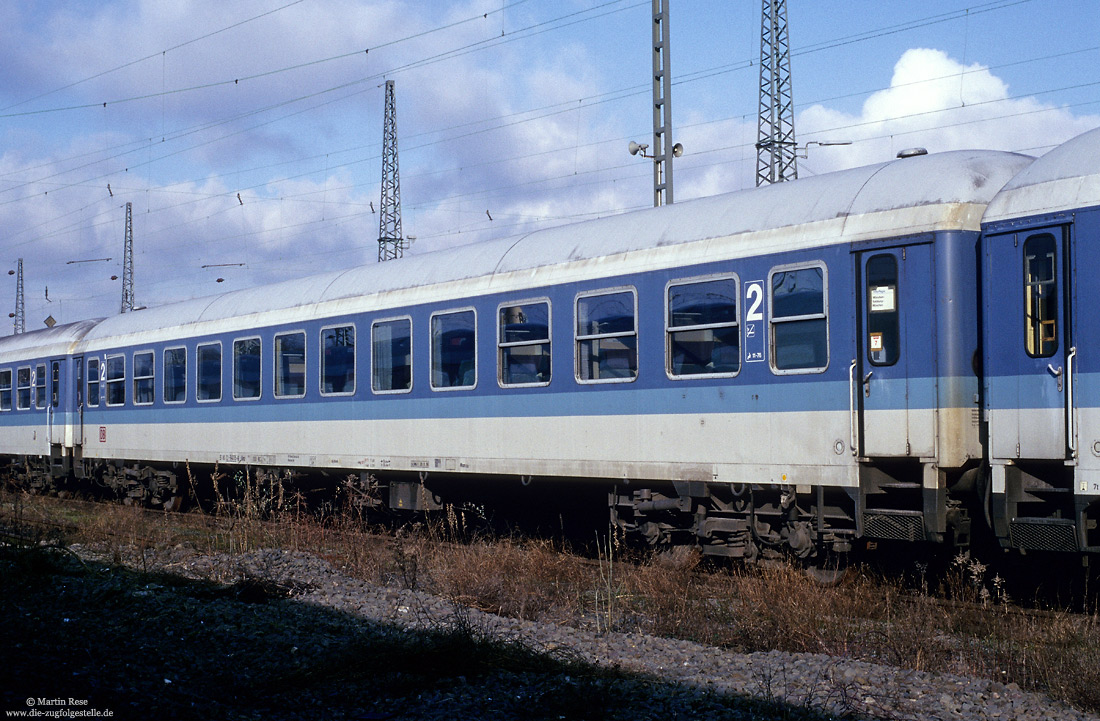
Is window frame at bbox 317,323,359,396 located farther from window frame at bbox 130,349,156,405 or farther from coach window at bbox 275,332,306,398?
window frame at bbox 130,349,156,405

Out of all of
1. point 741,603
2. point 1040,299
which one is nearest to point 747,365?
point 741,603

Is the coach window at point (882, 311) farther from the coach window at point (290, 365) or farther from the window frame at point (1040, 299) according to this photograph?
the coach window at point (290, 365)

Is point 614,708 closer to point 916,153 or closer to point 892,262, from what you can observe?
point 892,262

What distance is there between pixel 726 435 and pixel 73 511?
12.5 meters

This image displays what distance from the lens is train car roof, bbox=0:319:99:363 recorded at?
21.9m

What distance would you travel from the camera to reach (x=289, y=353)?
15.7 m

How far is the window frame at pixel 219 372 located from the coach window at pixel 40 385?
6.80 m

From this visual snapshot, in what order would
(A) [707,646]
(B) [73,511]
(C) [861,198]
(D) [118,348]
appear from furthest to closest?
(D) [118,348] < (B) [73,511] < (C) [861,198] < (A) [707,646]

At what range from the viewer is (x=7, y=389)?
2461cm

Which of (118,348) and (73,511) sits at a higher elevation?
(118,348)

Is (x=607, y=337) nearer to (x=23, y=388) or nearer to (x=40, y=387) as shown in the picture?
(x=40, y=387)

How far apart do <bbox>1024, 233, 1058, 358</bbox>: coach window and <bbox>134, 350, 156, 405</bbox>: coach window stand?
14657 millimetres

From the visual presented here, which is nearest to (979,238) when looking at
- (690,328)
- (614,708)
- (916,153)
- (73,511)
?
(916,153)

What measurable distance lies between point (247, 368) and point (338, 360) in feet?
7.93
